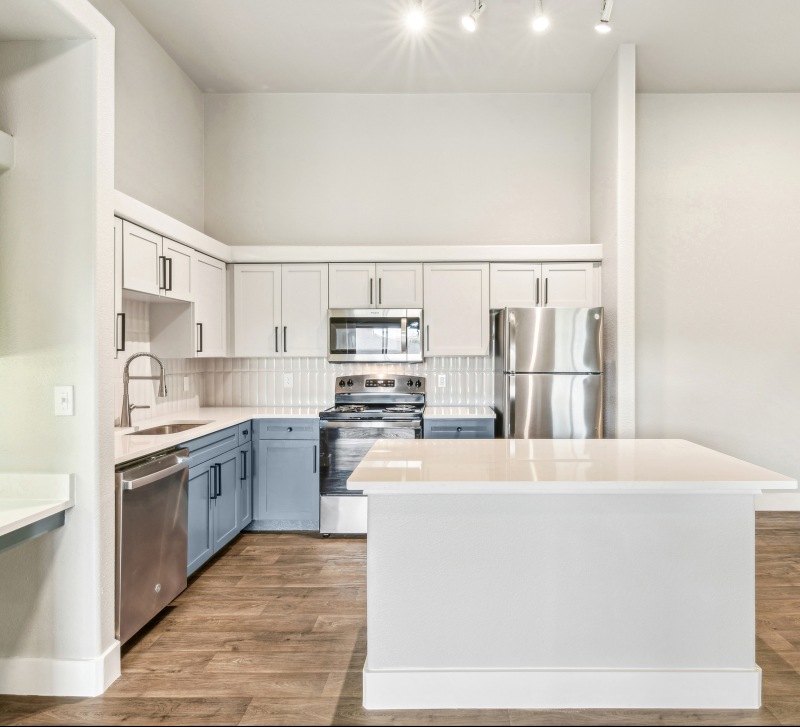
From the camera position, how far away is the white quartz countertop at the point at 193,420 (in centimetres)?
265

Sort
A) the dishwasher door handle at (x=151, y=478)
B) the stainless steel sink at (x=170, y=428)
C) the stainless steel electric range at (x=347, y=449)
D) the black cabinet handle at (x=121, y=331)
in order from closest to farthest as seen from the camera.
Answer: the dishwasher door handle at (x=151, y=478), the black cabinet handle at (x=121, y=331), the stainless steel sink at (x=170, y=428), the stainless steel electric range at (x=347, y=449)

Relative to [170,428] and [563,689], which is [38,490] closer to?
[170,428]

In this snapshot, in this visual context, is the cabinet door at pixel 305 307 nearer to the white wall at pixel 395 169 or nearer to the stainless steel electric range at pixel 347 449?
the white wall at pixel 395 169

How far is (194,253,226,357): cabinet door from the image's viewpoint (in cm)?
392

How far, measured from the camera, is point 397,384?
4.68 metres

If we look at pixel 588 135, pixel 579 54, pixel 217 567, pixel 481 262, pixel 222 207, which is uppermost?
pixel 579 54

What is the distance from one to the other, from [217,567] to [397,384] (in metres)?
1.97

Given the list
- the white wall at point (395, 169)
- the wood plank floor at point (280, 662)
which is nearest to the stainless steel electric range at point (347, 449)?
the wood plank floor at point (280, 662)

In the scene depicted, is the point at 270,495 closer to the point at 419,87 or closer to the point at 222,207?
the point at 222,207

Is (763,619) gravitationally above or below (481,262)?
below

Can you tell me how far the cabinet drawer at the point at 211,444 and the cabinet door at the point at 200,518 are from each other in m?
0.05

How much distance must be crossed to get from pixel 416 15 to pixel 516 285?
198 cm

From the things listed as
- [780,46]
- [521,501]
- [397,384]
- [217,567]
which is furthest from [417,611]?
[780,46]

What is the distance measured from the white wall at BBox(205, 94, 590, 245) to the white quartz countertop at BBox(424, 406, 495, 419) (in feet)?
4.62
